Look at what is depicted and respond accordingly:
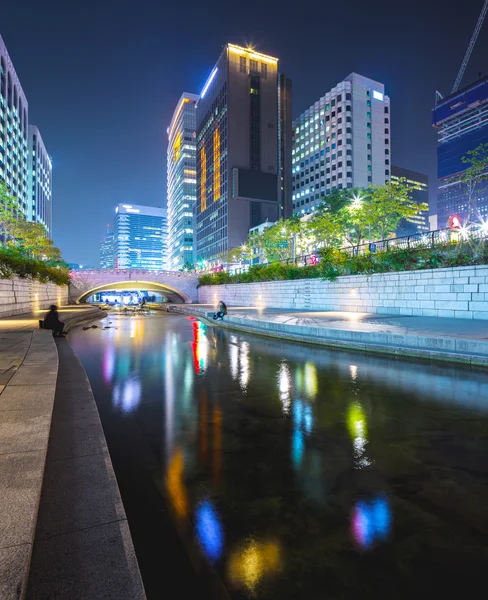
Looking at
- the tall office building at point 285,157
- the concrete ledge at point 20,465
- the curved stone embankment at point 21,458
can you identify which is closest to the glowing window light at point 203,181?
the tall office building at point 285,157

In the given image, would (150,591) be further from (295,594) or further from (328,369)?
(328,369)

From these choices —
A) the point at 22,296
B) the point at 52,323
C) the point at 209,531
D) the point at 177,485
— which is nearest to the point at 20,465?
the point at 177,485

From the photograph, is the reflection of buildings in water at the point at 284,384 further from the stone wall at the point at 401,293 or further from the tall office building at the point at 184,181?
the tall office building at the point at 184,181

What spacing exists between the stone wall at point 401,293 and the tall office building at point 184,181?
122 metres

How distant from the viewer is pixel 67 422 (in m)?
4.60

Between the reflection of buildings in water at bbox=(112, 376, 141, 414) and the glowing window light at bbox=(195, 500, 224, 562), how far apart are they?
3.15 metres

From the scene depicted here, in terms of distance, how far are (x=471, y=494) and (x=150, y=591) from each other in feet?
9.54

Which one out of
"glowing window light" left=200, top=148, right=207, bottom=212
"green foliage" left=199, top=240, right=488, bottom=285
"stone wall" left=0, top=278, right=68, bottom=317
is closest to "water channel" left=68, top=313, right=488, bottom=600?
"green foliage" left=199, top=240, right=488, bottom=285

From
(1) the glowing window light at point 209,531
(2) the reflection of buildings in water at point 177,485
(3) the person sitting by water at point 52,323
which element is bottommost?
(2) the reflection of buildings in water at point 177,485

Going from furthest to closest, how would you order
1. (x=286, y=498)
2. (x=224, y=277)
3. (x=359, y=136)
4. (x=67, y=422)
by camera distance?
(x=359, y=136) → (x=224, y=277) → (x=67, y=422) → (x=286, y=498)

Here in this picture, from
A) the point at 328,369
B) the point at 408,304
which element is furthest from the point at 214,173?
the point at 328,369

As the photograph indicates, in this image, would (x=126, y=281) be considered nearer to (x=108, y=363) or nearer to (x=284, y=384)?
(x=108, y=363)

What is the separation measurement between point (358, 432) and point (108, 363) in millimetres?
7665

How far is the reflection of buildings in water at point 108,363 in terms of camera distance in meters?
8.26
